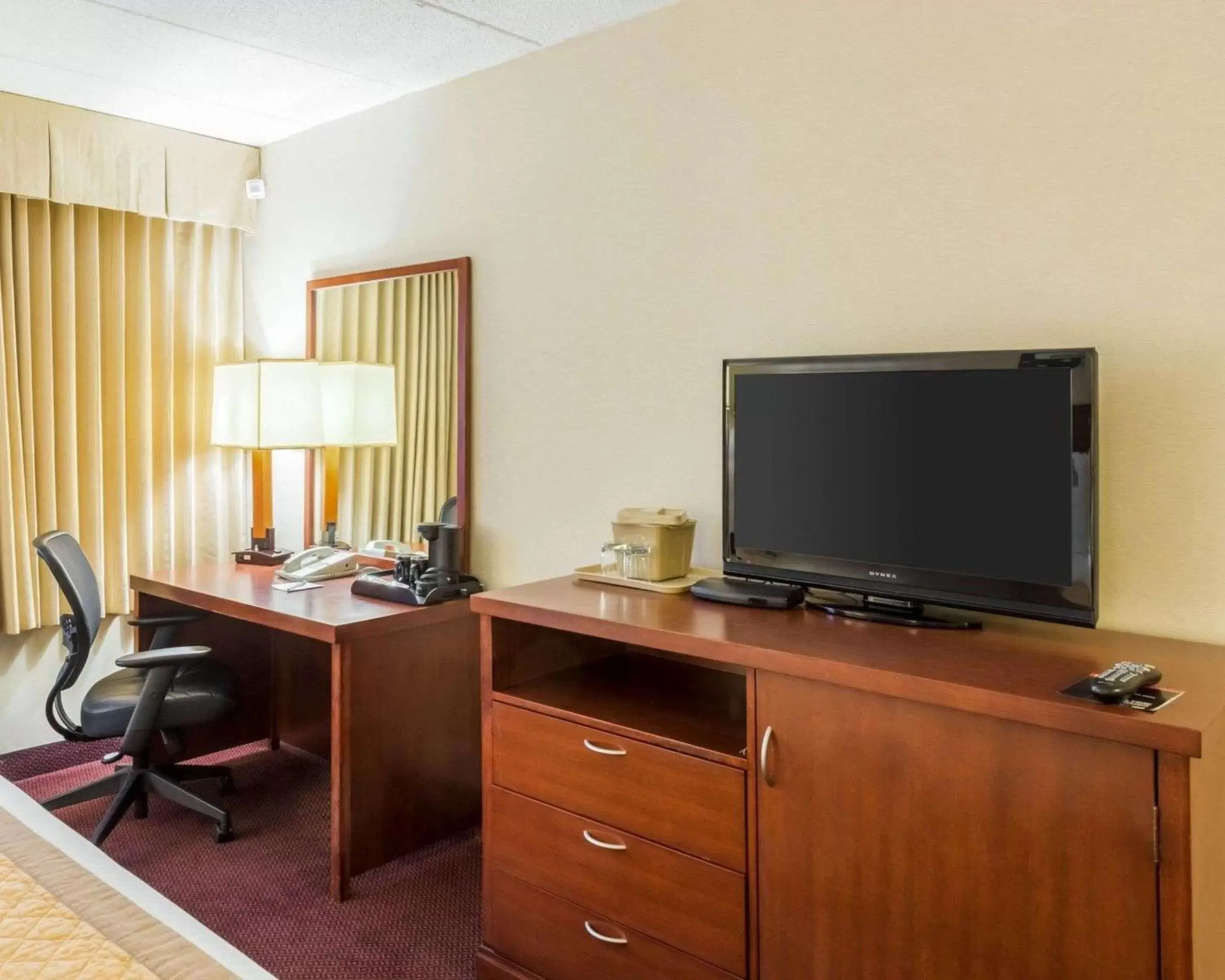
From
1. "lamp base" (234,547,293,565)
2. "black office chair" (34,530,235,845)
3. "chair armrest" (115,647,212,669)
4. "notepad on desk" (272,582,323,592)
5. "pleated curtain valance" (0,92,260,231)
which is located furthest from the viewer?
"lamp base" (234,547,293,565)

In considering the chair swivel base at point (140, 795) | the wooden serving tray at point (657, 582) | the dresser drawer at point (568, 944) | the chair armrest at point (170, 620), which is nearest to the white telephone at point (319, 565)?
the chair armrest at point (170, 620)

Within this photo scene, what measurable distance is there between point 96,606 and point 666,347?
189 centimetres

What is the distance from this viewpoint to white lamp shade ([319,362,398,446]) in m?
3.12

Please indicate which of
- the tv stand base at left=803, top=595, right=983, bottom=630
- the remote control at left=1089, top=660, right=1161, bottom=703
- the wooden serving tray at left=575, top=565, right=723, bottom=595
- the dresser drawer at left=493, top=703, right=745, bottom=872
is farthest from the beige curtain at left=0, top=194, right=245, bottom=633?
the remote control at left=1089, top=660, right=1161, bottom=703

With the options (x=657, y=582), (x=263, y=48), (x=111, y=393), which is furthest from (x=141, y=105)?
(x=657, y=582)

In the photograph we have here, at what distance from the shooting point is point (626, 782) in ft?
5.98

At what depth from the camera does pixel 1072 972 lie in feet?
4.37

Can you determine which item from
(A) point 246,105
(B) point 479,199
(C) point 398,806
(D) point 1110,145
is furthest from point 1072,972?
(A) point 246,105

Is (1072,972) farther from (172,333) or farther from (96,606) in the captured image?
(172,333)

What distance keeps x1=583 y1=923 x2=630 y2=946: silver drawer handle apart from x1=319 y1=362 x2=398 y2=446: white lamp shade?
1.74 m

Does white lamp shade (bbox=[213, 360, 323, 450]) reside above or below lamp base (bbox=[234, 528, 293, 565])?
above

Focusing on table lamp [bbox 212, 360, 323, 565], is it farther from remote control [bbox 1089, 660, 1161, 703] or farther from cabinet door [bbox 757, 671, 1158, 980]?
remote control [bbox 1089, 660, 1161, 703]

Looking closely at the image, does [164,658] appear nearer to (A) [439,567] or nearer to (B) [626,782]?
(A) [439,567]

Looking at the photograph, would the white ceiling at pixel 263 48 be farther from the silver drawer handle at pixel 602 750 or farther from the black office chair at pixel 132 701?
the silver drawer handle at pixel 602 750
